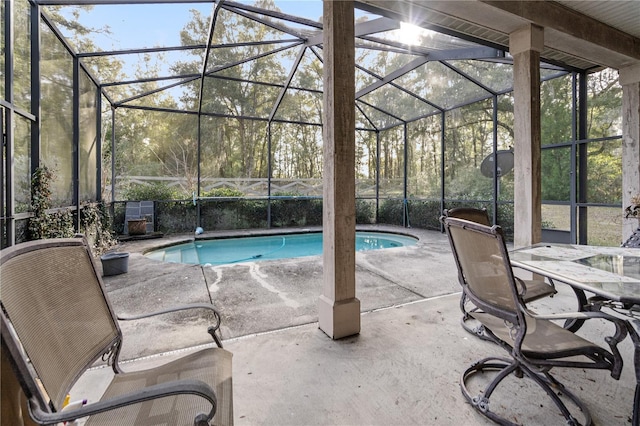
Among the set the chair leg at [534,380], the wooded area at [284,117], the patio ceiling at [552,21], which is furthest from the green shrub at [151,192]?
the chair leg at [534,380]

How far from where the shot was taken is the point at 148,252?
638 cm

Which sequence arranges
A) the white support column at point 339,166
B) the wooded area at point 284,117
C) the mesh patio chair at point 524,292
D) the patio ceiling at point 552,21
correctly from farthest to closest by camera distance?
the wooded area at point 284,117
the patio ceiling at point 552,21
the white support column at point 339,166
the mesh patio chair at point 524,292

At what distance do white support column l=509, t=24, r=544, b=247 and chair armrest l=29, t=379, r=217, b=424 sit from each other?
3.68m

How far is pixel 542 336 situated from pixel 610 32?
4.39 m

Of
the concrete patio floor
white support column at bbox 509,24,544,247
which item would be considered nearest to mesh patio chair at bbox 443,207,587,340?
the concrete patio floor

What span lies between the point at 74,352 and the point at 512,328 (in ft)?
6.24

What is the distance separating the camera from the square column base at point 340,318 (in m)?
2.33

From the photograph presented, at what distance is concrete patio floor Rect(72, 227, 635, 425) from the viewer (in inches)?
62.2

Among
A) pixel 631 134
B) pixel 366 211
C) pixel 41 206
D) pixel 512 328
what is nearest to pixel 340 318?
pixel 512 328

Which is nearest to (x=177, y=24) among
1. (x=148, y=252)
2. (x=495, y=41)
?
(x=148, y=252)

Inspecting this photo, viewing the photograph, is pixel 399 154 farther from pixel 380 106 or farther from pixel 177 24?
pixel 177 24

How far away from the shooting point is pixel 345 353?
7.02 ft

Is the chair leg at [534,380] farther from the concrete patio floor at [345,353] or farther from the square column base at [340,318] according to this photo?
the square column base at [340,318]

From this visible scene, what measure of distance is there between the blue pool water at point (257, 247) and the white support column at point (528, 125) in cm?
456
